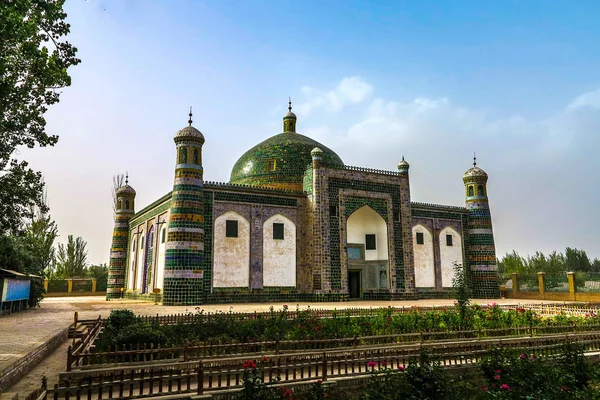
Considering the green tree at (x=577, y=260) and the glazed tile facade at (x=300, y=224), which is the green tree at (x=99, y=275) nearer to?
the glazed tile facade at (x=300, y=224)

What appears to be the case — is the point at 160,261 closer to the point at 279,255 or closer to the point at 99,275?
the point at 279,255

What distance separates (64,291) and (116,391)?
107ft

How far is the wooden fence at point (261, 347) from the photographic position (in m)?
7.19

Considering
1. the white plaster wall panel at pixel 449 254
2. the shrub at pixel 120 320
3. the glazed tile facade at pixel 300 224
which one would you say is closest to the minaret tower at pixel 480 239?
the glazed tile facade at pixel 300 224

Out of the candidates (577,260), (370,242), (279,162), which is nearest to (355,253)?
(370,242)

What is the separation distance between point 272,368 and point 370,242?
20690 millimetres

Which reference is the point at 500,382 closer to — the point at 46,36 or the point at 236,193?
the point at 46,36

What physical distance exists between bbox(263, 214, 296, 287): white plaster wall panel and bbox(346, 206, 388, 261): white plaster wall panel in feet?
13.2

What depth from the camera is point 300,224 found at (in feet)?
→ 81.0

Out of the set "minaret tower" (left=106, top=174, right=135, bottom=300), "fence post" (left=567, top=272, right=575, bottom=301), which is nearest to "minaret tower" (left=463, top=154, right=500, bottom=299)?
"fence post" (left=567, top=272, right=575, bottom=301)

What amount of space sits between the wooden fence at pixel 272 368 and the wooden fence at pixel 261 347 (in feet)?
0.82

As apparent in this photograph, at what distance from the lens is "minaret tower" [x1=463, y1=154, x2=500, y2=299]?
28.6 m

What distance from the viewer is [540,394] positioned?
574cm

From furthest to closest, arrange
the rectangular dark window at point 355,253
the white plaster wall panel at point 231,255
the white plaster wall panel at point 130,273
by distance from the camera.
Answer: the white plaster wall panel at point 130,273, the rectangular dark window at point 355,253, the white plaster wall panel at point 231,255
